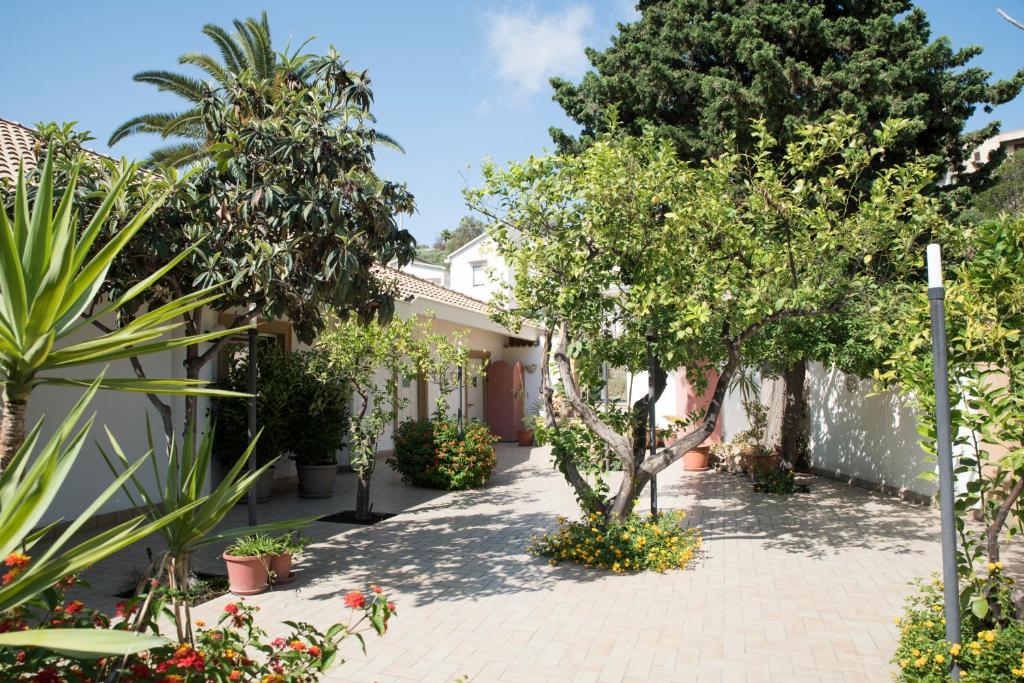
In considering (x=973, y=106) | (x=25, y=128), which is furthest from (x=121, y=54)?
(x=973, y=106)

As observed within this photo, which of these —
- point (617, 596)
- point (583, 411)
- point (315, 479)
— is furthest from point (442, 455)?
point (617, 596)

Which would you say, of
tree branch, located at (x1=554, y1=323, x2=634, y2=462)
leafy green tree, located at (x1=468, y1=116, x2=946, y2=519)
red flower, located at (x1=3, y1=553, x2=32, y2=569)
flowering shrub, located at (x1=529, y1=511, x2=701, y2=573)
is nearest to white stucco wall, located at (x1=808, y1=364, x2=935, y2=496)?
leafy green tree, located at (x1=468, y1=116, x2=946, y2=519)

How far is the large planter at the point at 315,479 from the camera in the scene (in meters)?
11.6

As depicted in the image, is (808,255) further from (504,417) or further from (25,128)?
(504,417)

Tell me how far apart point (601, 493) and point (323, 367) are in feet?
15.5

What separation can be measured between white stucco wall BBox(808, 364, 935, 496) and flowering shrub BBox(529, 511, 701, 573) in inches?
182

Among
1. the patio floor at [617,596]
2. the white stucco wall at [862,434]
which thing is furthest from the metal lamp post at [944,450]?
the white stucco wall at [862,434]

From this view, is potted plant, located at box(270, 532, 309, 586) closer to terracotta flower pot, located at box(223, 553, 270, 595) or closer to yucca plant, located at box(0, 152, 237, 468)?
terracotta flower pot, located at box(223, 553, 270, 595)

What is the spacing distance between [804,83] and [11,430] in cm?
1185

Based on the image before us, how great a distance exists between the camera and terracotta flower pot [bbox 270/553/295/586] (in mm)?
6789

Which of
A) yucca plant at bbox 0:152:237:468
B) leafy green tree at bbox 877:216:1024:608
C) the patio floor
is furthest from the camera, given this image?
the patio floor

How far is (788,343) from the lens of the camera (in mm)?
10797

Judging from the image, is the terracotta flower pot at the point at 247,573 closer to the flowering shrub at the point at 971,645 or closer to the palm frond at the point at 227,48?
the flowering shrub at the point at 971,645

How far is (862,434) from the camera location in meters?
12.5
